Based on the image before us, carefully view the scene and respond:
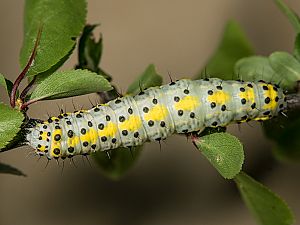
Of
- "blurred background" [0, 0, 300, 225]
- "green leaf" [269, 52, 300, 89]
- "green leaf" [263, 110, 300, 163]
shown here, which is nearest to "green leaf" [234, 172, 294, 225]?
"green leaf" [269, 52, 300, 89]

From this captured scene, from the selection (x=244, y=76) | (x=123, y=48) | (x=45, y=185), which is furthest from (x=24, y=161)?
(x=244, y=76)

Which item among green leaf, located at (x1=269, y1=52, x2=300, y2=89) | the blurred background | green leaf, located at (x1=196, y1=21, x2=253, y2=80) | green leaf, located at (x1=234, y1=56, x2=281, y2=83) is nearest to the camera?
green leaf, located at (x1=269, y1=52, x2=300, y2=89)

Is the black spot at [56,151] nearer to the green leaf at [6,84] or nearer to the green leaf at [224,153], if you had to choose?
the green leaf at [6,84]

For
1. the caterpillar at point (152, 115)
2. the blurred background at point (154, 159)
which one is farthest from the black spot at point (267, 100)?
the blurred background at point (154, 159)

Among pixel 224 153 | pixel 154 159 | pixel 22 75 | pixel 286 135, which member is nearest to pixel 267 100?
pixel 224 153

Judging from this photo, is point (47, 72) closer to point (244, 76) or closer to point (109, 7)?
point (244, 76)

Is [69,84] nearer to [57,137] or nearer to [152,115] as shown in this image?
[57,137]

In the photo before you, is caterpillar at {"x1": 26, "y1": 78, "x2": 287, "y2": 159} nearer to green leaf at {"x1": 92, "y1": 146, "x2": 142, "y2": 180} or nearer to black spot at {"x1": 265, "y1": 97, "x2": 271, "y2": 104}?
black spot at {"x1": 265, "y1": 97, "x2": 271, "y2": 104}
